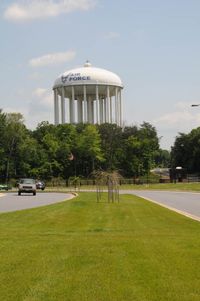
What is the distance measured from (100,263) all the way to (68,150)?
10096 cm

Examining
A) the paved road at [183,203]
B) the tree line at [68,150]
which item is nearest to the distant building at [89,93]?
the tree line at [68,150]

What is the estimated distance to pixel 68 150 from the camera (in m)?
112

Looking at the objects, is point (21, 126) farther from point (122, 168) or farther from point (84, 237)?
point (84, 237)

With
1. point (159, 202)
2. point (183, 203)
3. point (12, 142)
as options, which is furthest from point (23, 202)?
point (12, 142)

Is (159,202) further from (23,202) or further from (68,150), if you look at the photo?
(68,150)

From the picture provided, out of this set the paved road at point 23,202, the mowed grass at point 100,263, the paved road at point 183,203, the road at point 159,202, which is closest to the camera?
the mowed grass at point 100,263

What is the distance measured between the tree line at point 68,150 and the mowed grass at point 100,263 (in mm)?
85576

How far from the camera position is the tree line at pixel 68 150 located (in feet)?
359

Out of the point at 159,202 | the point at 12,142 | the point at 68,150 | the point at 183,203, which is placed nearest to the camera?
the point at 183,203

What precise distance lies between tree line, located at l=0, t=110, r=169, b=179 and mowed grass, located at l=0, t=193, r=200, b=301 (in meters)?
85.6

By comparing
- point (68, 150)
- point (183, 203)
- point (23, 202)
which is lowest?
point (183, 203)

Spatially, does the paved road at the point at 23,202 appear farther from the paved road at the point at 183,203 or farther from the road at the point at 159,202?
the paved road at the point at 183,203

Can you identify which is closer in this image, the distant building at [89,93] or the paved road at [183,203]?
the paved road at [183,203]

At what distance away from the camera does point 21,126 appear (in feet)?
363
